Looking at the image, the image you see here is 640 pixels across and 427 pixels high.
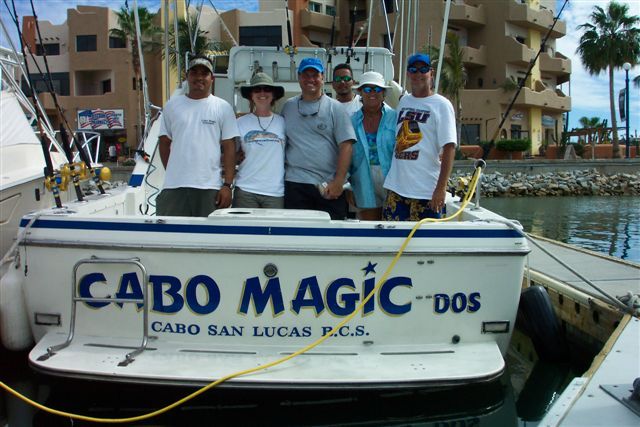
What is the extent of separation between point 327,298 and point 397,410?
Answer: 2.89 ft

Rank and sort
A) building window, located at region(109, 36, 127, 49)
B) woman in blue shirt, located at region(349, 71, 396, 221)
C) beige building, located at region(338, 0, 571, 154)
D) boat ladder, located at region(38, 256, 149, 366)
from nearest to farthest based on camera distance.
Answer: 1. boat ladder, located at region(38, 256, 149, 366)
2. woman in blue shirt, located at region(349, 71, 396, 221)
3. building window, located at region(109, 36, 127, 49)
4. beige building, located at region(338, 0, 571, 154)

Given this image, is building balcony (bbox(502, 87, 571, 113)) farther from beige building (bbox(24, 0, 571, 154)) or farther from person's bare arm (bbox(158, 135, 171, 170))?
person's bare arm (bbox(158, 135, 171, 170))

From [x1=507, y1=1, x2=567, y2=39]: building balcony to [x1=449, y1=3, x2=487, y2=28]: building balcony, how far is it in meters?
1.78

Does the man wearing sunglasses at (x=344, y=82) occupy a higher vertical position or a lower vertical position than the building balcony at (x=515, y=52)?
lower

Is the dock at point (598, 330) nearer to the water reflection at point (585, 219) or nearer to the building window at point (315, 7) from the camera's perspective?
the water reflection at point (585, 219)

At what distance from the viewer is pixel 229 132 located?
377cm

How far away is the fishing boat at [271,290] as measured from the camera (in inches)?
127

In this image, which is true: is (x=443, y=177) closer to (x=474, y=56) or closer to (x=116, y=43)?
(x=116, y=43)

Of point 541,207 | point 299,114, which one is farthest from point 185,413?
point 541,207

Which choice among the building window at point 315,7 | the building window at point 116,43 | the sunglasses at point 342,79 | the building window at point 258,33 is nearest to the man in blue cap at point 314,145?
the sunglasses at point 342,79

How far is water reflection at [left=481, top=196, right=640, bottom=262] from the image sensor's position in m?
11.8

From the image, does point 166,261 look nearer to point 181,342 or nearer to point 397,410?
point 181,342

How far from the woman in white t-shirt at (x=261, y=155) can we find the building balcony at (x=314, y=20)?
110 feet

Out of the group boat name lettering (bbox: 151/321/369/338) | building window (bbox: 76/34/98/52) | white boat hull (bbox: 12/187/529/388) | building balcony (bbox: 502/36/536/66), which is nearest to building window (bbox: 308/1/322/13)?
building balcony (bbox: 502/36/536/66)
